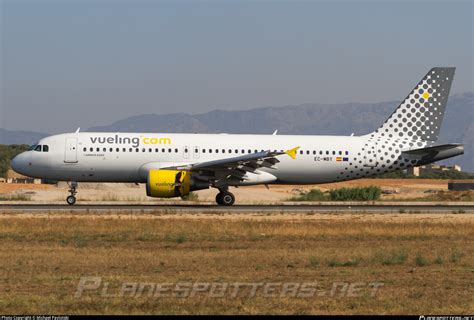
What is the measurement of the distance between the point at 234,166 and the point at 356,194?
1825cm

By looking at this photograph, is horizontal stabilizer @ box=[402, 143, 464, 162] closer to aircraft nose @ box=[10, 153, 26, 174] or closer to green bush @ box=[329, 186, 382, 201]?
green bush @ box=[329, 186, 382, 201]

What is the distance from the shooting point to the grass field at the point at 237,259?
16.1 metres

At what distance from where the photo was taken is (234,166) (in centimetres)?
4328

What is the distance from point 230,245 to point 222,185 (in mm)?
18206

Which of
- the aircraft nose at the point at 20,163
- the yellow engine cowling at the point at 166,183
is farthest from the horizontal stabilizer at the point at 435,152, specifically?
the aircraft nose at the point at 20,163

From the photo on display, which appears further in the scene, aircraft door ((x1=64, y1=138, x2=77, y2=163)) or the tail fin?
the tail fin

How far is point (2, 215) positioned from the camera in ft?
118

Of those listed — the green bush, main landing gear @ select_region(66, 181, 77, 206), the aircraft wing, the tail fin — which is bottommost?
the green bush

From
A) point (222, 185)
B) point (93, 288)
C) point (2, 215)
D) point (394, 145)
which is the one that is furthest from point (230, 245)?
point (394, 145)

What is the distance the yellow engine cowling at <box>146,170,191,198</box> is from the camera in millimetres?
41656

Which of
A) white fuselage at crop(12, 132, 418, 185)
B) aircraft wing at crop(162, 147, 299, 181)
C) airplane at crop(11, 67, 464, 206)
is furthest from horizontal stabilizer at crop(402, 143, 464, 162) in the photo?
aircraft wing at crop(162, 147, 299, 181)

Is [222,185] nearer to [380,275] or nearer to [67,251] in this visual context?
[67,251]

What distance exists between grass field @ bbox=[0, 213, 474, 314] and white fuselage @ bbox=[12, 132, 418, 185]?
7.46 m

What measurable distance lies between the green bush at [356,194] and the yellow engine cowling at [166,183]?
1810 cm
